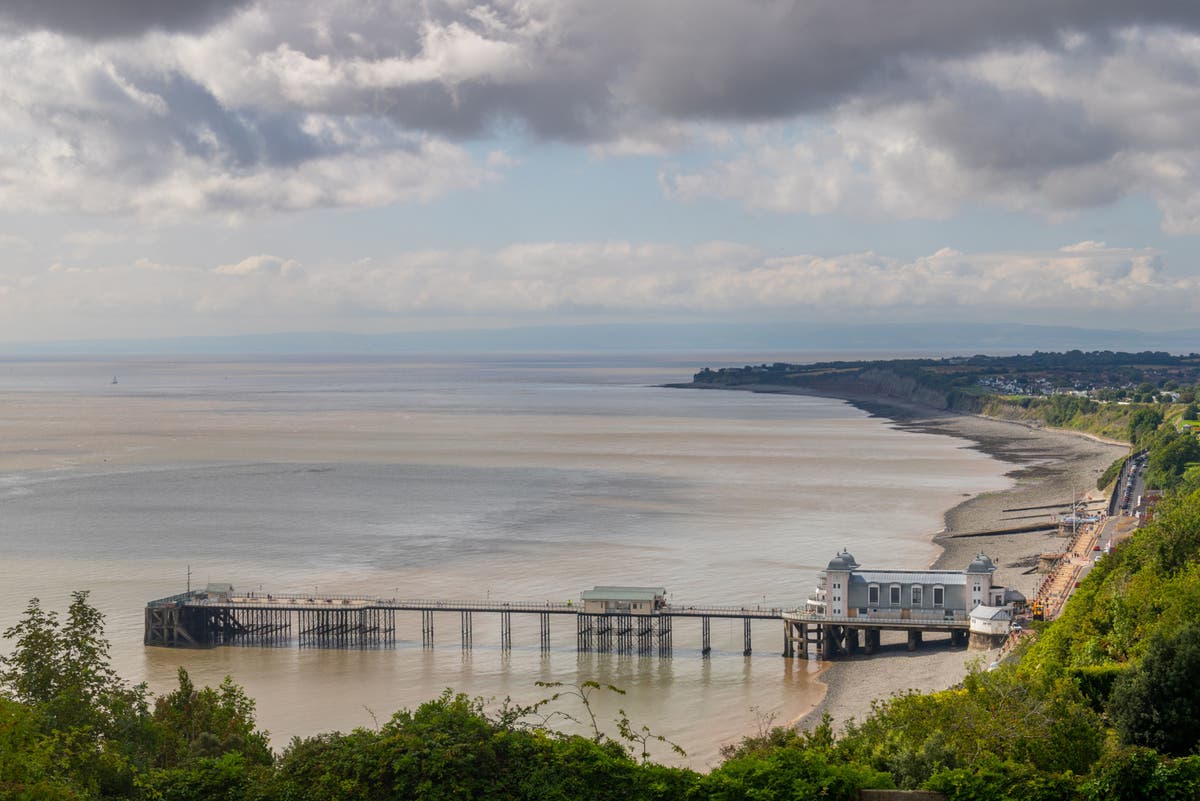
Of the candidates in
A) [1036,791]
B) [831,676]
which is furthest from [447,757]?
[831,676]

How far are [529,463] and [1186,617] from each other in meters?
88.2

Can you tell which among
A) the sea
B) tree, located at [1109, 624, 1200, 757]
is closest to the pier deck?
the sea

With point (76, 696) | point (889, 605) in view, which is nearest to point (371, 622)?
point (889, 605)

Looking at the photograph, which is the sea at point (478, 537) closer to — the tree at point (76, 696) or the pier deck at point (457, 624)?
the pier deck at point (457, 624)

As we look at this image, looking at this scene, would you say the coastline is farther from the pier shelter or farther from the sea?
the pier shelter

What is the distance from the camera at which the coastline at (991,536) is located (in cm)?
4597

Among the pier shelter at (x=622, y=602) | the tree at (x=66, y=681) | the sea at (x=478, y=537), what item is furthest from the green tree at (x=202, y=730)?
the pier shelter at (x=622, y=602)

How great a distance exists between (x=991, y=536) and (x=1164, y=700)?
50.2 metres

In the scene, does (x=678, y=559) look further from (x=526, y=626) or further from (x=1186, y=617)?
(x=1186, y=617)

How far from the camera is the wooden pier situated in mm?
53219

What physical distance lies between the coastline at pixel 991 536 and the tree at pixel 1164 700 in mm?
12020

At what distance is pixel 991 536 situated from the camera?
7756cm

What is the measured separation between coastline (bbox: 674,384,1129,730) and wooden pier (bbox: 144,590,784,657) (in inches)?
212

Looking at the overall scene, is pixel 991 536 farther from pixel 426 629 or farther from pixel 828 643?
pixel 426 629
